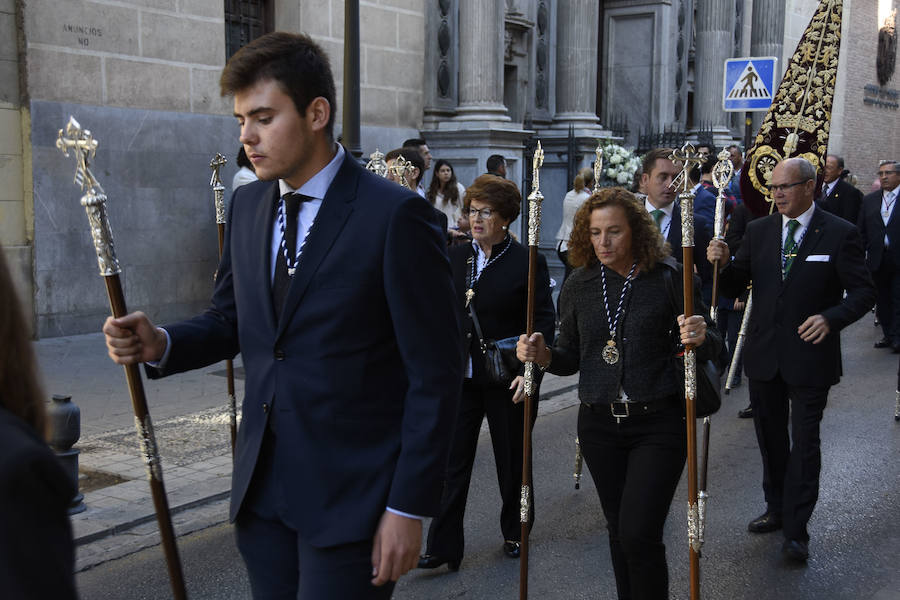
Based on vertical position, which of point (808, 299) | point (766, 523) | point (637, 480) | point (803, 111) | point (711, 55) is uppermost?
point (711, 55)

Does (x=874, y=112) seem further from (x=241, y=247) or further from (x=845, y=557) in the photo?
(x=241, y=247)

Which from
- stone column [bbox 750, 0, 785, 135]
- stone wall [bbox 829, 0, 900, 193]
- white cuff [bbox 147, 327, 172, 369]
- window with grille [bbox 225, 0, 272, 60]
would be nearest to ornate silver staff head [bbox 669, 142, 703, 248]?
white cuff [bbox 147, 327, 172, 369]

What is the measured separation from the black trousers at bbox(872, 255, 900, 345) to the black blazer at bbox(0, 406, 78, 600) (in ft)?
41.4

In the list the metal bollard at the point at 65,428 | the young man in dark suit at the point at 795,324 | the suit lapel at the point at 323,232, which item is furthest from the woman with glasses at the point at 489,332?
the suit lapel at the point at 323,232

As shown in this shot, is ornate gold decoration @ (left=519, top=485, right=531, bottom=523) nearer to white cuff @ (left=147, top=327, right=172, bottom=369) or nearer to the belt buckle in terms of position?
the belt buckle

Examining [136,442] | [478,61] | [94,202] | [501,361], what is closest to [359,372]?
[94,202]

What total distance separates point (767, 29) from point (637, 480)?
2434 cm

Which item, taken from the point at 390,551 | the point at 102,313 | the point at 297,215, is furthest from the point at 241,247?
the point at 102,313

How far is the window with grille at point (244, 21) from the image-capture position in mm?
13469

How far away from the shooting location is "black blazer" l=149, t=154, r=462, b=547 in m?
2.52

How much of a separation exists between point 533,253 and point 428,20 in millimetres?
12056

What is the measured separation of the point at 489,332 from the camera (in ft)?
17.5

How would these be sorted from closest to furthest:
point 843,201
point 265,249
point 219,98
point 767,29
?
point 265,249 → point 219,98 → point 843,201 → point 767,29

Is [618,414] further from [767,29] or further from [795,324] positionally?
[767,29]
